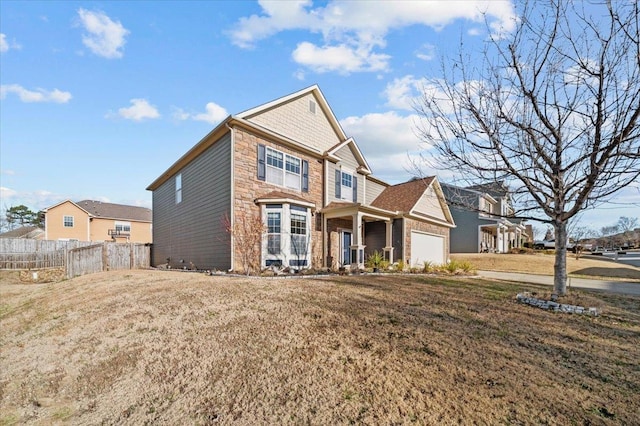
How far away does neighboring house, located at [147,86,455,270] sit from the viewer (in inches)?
477

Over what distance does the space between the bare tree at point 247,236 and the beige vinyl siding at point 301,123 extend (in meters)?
3.95

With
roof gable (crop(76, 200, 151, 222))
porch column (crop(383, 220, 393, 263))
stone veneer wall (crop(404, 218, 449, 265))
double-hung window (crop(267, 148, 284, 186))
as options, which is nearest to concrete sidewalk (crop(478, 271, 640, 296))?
stone veneer wall (crop(404, 218, 449, 265))

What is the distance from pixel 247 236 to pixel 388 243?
7256 mm

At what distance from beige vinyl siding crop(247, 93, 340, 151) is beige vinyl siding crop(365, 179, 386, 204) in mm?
3720

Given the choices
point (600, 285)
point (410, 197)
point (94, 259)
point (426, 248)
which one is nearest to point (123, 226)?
point (94, 259)

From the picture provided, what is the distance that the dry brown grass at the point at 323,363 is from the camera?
3.04 metres

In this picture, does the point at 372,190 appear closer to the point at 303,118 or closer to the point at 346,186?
the point at 346,186

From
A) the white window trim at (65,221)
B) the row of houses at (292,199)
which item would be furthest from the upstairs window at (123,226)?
the row of houses at (292,199)

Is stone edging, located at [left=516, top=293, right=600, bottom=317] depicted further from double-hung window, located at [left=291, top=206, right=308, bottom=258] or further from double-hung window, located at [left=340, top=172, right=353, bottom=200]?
double-hung window, located at [left=340, top=172, right=353, bottom=200]

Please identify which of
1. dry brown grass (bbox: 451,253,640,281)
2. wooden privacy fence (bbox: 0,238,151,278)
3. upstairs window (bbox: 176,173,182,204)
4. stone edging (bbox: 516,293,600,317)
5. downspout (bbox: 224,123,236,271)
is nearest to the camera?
stone edging (bbox: 516,293,600,317)

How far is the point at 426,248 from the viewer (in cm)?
1767

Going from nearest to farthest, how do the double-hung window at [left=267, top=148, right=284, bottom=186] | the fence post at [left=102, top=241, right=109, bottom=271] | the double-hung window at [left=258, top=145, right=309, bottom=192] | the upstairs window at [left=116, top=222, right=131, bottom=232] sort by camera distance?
1. the double-hung window at [left=258, top=145, right=309, bottom=192]
2. the double-hung window at [left=267, top=148, right=284, bottom=186]
3. the fence post at [left=102, top=241, right=109, bottom=271]
4. the upstairs window at [left=116, top=222, right=131, bottom=232]

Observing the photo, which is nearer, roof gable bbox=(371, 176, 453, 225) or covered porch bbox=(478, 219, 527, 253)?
roof gable bbox=(371, 176, 453, 225)

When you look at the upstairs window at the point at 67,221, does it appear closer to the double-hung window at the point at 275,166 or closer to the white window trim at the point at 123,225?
the white window trim at the point at 123,225
